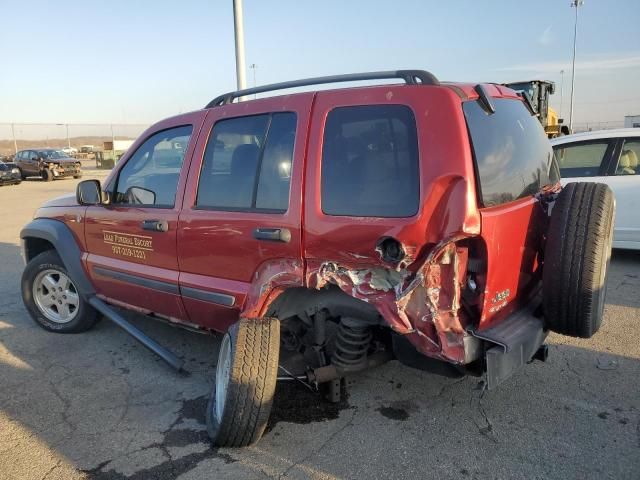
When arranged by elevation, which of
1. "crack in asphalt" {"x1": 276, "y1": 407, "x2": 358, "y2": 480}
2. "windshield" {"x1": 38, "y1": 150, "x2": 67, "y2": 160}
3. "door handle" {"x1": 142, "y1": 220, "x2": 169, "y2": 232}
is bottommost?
"crack in asphalt" {"x1": 276, "y1": 407, "x2": 358, "y2": 480}

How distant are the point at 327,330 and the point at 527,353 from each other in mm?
1167

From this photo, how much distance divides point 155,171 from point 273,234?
Answer: 4.67 feet

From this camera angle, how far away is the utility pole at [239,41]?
27.5 ft

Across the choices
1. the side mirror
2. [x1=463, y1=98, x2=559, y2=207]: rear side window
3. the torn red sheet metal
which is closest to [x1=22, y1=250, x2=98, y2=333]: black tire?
the side mirror

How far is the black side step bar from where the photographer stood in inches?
149

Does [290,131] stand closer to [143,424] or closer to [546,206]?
[546,206]

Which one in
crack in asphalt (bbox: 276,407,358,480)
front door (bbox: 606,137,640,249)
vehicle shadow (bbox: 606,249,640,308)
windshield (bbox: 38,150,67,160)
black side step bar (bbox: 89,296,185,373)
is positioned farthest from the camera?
windshield (bbox: 38,150,67,160)

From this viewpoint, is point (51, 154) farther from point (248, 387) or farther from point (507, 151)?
point (507, 151)

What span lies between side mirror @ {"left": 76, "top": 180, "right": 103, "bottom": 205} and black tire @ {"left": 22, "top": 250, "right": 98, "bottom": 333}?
0.85 metres

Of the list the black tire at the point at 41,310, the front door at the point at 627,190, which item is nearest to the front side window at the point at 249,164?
the black tire at the point at 41,310

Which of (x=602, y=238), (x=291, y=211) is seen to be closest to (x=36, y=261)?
(x=291, y=211)

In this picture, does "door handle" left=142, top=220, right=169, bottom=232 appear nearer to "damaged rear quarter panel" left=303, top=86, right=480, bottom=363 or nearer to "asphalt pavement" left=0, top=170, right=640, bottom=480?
"asphalt pavement" left=0, top=170, right=640, bottom=480

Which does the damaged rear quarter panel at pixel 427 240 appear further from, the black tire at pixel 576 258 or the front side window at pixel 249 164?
the black tire at pixel 576 258

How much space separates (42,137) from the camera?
4159 centimetres
